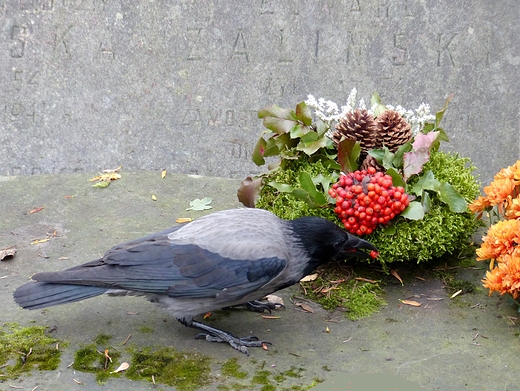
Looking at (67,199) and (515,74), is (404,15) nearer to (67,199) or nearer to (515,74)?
(515,74)

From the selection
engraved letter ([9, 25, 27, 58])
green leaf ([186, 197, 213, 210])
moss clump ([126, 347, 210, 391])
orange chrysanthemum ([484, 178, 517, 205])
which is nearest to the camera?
moss clump ([126, 347, 210, 391])

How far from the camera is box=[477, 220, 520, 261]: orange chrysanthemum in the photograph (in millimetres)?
3449

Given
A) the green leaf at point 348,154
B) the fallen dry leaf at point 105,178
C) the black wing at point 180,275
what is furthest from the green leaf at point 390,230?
the fallen dry leaf at point 105,178

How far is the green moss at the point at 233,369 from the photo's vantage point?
10.00 ft

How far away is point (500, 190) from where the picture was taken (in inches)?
148

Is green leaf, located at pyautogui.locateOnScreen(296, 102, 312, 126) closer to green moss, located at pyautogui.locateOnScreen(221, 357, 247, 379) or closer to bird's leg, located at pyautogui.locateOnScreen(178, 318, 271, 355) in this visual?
bird's leg, located at pyautogui.locateOnScreen(178, 318, 271, 355)

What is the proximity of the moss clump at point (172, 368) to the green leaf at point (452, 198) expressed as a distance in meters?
1.64

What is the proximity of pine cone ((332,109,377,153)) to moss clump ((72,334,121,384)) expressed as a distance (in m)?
1.87

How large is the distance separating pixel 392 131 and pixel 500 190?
72 centimetres

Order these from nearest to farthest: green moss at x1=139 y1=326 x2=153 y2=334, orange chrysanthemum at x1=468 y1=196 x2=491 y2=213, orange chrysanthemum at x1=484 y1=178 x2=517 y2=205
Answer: green moss at x1=139 y1=326 x2=153 y2=334, orange chrysanthemum at x1=484 y1=178 x2=517 y2=205, orange chrysanthemum at x1=468 y1=196 x2=491 y2=213

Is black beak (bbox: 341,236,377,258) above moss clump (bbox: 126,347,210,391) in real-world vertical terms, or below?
above

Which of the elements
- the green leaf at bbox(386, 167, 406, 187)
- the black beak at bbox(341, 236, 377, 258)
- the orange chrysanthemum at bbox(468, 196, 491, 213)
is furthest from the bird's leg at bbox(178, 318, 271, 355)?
the orange chrysanthemum at bbox(468, 196, 491, 213)

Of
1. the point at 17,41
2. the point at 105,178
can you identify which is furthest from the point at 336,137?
the point at 17,41

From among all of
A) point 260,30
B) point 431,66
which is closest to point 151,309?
point 260,30
